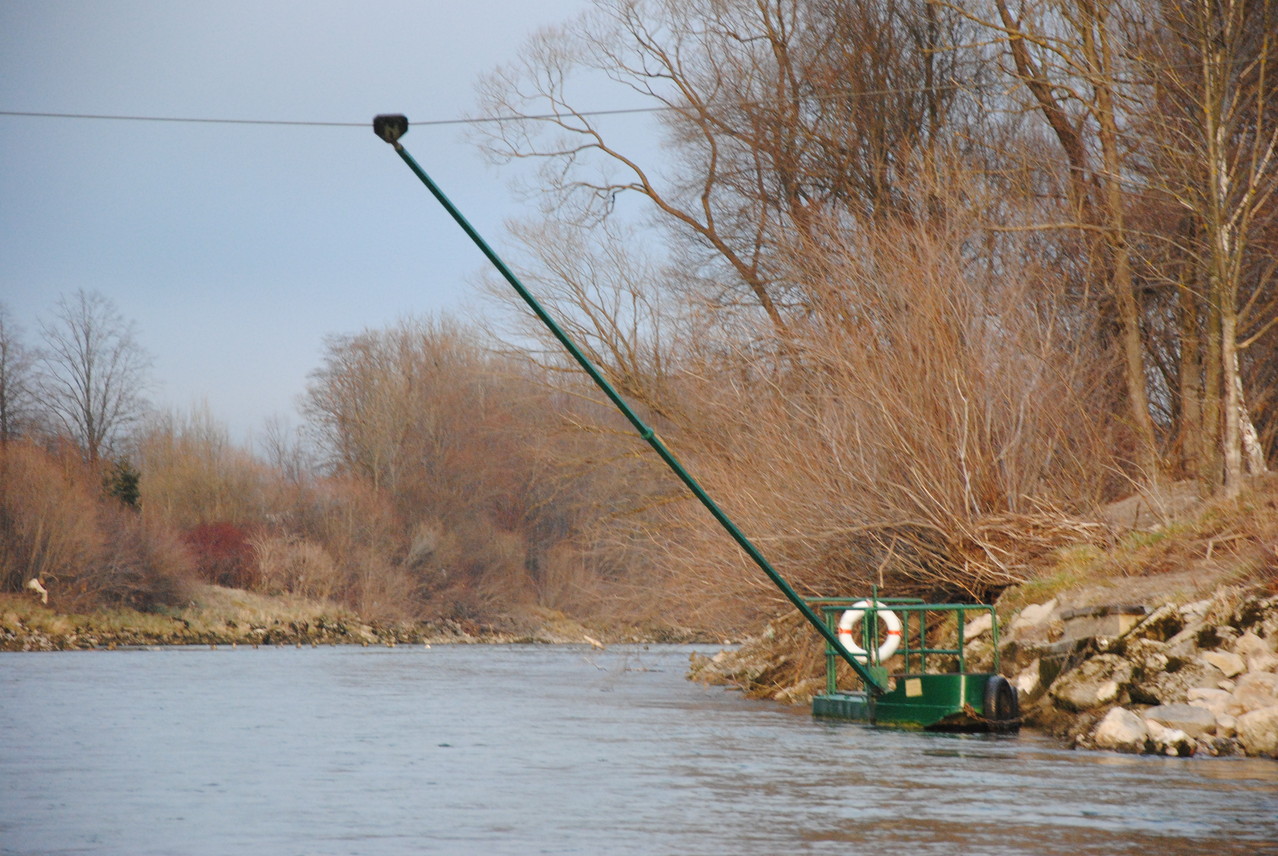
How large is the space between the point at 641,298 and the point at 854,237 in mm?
5770

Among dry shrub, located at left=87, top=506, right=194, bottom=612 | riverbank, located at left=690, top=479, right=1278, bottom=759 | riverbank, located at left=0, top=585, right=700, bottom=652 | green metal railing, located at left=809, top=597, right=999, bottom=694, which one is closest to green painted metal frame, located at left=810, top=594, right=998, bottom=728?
green metal railing, located at left=809, top=597, right=999, bottom=694

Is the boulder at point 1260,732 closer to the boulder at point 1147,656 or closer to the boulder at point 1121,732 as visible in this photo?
the boulder at point 1121,732

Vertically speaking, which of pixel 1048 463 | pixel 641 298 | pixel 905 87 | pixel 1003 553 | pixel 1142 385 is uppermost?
pixel 905 87

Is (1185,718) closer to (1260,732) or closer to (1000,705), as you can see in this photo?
(1260,732)

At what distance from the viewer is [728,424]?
21562mm

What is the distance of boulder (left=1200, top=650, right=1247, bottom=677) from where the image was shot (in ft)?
43.8

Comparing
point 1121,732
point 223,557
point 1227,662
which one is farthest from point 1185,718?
point 223,557

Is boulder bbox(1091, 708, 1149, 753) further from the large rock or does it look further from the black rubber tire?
the black rubber tire

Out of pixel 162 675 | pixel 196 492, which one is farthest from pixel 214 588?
pixel 162 675

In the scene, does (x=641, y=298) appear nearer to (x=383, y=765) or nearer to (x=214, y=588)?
(x=383, y=765)

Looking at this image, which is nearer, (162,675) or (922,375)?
(922,375)

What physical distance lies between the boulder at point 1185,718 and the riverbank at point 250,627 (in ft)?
89.1

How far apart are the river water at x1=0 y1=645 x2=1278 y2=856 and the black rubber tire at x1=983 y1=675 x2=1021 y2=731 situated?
42 centimetres

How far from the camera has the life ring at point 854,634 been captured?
16.5m
